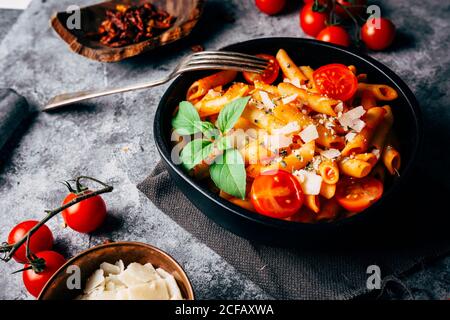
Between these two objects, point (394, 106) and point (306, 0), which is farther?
point (306, 0)

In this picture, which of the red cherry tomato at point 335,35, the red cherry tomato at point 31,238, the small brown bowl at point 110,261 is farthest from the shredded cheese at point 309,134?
the red cherry tomato at point 31,238

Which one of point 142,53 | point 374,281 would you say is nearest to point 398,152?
point 374,281

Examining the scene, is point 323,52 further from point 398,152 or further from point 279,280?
point 279,280

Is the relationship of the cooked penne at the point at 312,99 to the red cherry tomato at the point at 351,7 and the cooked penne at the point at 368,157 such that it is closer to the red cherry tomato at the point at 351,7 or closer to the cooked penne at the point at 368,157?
the cooked penne at the point at 368,157

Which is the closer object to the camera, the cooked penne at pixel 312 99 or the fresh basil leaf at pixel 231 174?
the fresh basil leaf at pixel 231 174

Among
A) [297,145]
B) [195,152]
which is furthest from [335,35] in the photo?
[195,152]
